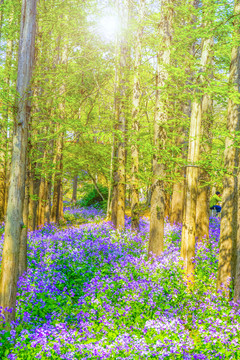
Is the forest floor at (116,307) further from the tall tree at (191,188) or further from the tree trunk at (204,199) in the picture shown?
the tree trunk at (204,199)

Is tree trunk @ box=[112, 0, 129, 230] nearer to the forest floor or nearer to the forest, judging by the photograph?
the forest

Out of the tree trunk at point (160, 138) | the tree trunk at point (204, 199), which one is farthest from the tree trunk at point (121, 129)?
the tree trunk at point (160, 138)

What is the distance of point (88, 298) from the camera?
23.4 ft

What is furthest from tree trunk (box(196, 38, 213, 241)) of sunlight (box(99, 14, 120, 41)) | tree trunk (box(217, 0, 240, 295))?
sunlight (box(99, 14, 120, 41))

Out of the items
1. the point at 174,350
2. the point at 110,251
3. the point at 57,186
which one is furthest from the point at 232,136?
the point at 57,186

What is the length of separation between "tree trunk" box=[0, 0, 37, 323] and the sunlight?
9.89m

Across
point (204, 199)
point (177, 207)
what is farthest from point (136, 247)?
point (177, 207)

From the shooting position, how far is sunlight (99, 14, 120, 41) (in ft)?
49.5

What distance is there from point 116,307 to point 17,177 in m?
3.63

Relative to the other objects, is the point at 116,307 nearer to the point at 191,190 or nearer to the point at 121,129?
the point at 191,190

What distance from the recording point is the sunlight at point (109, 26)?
15096 mm

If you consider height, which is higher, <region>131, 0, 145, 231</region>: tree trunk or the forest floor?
<region>131, 0, 145, 231</region>: tree trunk

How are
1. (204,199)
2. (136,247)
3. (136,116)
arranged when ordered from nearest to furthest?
(136,247)
(204,199)
(136,116)

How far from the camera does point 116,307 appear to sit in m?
6.71
